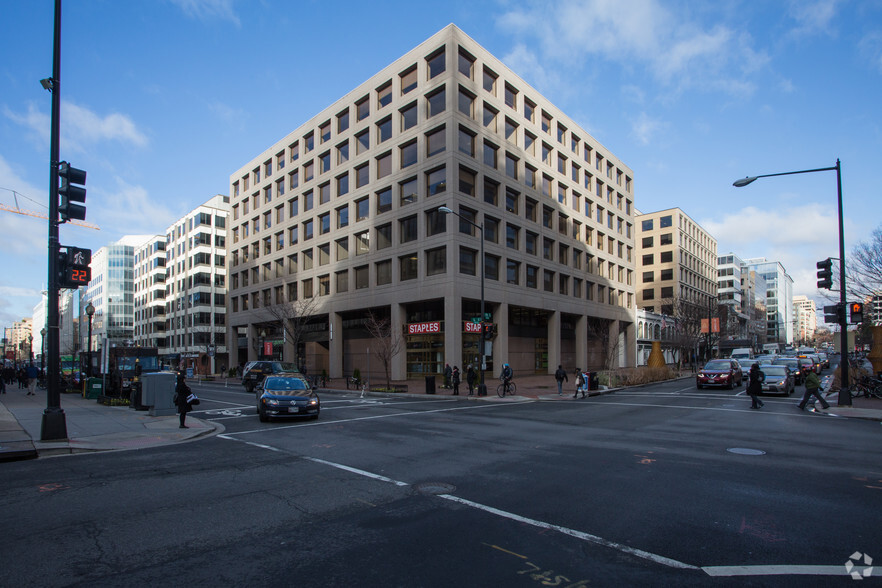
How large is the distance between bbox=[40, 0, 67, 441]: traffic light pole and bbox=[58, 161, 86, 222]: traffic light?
14cm

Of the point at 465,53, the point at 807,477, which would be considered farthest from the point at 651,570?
the point at 465,53

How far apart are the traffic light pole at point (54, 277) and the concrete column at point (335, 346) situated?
34613mm

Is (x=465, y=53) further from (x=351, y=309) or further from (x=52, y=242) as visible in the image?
(x=52, y=242)

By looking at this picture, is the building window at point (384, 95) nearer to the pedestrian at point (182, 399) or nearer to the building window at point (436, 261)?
the building window at point (436, 261)

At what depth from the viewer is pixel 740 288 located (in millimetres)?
121688

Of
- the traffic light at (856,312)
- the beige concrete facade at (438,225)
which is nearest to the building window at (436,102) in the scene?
the beige concrete facade at (438,225)

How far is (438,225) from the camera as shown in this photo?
1467 inches

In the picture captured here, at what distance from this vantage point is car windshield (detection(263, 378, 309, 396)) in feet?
53.0

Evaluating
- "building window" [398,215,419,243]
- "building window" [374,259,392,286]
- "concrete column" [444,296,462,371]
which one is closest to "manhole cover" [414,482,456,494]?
"concrete column" [444,296,462,371]

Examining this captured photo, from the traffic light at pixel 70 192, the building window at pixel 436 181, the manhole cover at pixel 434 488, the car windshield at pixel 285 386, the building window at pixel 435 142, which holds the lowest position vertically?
the manhole cover at pixel 434 488

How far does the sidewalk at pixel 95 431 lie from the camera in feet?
34.3

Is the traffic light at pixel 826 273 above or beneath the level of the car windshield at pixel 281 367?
above

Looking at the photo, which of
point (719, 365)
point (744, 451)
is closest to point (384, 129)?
point (719, 365)

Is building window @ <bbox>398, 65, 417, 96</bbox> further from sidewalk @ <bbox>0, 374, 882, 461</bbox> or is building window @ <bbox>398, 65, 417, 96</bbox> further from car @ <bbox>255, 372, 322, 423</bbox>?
sidewalk @ <bbox>0, 374, 882, 461</bbox>
